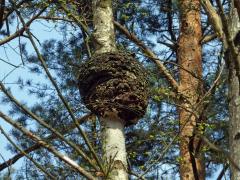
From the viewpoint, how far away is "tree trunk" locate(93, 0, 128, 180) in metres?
3.41

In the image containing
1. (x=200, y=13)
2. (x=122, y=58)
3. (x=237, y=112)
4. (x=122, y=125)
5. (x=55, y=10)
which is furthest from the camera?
(x=200, y=13)

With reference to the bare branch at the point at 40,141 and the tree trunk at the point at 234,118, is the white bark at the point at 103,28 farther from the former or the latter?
the bare branch at the point at 40,141

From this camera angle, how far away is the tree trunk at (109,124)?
341 centimetres

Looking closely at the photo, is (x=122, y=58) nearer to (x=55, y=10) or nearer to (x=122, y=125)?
(x=122, y=125)

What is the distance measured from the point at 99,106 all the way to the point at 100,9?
30.4 inches

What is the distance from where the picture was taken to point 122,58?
3.97 m

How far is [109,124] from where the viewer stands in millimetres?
3678

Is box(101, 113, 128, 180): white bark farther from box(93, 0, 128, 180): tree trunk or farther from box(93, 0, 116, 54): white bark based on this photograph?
box(93, 0, 116, 54): white bark

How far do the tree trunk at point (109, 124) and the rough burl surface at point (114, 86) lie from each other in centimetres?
7

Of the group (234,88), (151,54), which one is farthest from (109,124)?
(151,54)

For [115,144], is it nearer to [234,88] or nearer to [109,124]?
[109,124]

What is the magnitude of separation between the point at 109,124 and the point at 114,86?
0.26m

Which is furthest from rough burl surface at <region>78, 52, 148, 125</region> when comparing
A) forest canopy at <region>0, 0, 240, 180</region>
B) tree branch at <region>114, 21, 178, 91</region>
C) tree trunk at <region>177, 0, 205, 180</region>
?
tree branch at <region>114, 21, 178, 91</region>

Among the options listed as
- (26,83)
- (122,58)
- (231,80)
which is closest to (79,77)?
(122,58)
